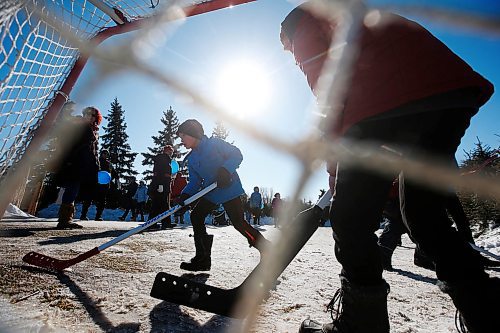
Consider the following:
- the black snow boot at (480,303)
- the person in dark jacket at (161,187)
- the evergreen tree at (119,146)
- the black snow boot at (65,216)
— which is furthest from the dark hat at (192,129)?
the evergreen tree at (119,146)

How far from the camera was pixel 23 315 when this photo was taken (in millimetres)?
1268

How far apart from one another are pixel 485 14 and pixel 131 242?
396 centimetres

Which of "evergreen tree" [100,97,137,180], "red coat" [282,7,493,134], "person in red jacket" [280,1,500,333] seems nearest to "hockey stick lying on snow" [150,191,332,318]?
"person in red jacket" [280,1,500,333]

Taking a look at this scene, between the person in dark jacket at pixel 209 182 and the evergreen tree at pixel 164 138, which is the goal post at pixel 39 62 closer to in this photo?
the person in dark jacket at pixel 209 182

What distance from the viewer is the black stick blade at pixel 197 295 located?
1.54 meters

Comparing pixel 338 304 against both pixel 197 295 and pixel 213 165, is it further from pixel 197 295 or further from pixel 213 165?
pixel 213 165

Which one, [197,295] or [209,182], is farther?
[209,182]

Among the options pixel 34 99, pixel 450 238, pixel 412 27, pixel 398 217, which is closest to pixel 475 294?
pixel 450 238

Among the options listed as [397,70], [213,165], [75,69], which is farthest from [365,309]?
[75,69]

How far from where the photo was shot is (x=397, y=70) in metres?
1.08

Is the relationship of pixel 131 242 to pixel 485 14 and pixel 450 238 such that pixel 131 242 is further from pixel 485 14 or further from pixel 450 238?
pixel 485 14

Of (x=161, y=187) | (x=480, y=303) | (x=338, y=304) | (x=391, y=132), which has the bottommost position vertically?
(x=338, y=304)

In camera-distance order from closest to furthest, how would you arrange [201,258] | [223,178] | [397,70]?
[397,70] → [201,258] → [223,178]

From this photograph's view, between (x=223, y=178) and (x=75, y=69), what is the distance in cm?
197
